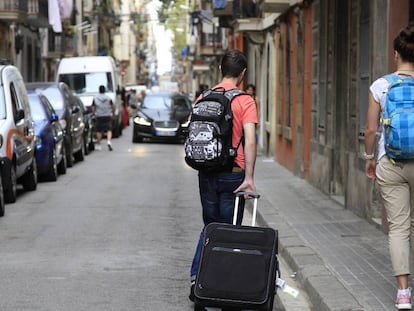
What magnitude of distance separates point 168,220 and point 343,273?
4.89 m

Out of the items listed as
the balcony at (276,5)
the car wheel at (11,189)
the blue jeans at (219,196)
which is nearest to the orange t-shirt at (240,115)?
the blue jeans at (219,196)

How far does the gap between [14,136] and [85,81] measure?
21822mm

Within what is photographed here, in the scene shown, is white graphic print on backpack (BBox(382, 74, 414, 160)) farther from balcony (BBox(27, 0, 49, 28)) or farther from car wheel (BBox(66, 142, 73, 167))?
balcony (BBox(27, 0, 49, 28))

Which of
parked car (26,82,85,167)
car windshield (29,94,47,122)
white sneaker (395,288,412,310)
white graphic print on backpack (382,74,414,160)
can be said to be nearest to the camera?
white graphic print on backpack (382,74,414,160)

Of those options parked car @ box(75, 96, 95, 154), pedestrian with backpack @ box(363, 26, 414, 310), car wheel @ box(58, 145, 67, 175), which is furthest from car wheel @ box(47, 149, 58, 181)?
pedestrian with backpack @ box(363, 26, 414, 310)

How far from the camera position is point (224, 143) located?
7.59 m

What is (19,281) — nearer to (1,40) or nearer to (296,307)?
(296,307)

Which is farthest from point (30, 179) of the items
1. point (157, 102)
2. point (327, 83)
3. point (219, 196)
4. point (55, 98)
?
point (157, 102)

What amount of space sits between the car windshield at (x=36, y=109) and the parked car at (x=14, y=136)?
7.03 feet

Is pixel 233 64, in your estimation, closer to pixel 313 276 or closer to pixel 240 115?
pixel 240 115

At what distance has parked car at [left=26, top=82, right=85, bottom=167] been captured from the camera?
73.2 ft

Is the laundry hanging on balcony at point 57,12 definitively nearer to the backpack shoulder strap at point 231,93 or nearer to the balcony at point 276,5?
the balcony at point 276,5

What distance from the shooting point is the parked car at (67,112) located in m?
22.3

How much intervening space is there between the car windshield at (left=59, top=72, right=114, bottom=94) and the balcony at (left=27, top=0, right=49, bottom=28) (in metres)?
7.72
